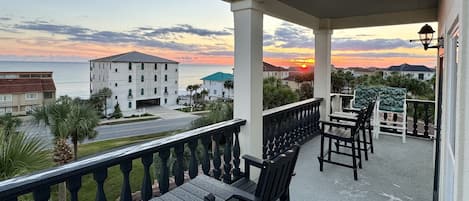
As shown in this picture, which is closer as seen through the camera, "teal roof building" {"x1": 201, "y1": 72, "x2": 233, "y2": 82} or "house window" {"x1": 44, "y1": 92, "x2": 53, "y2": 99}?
"house window" {"x1": 44, "y1": 92, "x2": 53, "y2": 99}

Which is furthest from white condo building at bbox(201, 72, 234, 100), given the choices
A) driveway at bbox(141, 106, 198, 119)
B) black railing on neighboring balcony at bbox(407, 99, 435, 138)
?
black railing on neighboring balcony at bbox(407, 99, 435, 138)

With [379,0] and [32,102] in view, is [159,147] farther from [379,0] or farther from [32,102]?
[379,0]

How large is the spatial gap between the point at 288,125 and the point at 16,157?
12.1ft

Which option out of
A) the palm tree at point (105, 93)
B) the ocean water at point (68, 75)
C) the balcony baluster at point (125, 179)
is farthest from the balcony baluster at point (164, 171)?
the ocean water at point (68, 75)

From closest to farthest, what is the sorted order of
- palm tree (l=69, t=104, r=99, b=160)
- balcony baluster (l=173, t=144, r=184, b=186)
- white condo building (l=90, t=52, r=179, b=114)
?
balcony baluster (l=173, t=144, r=184, b=186)
white condo building (l=90, t=52, r=179, b=114)
palm tree (l=69, t=104, r=99, b=160)

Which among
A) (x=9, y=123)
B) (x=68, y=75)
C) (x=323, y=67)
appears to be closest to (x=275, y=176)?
(x=9, y=123)

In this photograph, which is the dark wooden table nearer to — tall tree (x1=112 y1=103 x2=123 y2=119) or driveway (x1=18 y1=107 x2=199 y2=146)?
driveway (x1=18 y1=107 x2=199 y2=146)

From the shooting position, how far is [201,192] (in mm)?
1944

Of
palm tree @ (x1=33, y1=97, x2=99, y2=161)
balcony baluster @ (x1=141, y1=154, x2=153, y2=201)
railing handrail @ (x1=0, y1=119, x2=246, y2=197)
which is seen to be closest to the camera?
railing handrail @ (x1=0, y1=119, x2=246, y2=197)

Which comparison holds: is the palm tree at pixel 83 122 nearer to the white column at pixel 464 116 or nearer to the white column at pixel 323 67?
the white column at pixel 323 67

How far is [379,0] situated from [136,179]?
432 centimetres

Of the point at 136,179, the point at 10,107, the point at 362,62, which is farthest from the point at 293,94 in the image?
the point at 10,107

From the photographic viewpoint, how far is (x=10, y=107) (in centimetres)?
383

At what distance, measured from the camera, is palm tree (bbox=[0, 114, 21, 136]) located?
3196 millimetres
